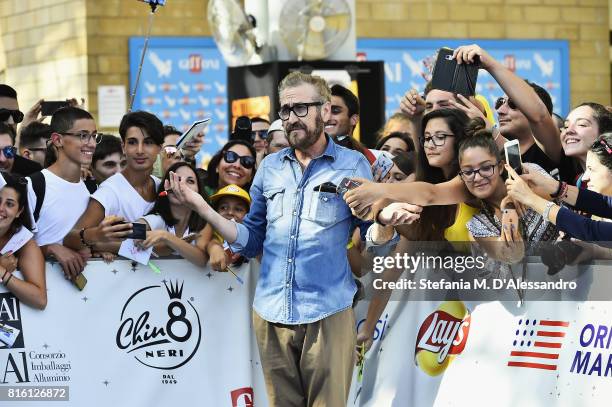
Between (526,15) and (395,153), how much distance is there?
31.2 feet

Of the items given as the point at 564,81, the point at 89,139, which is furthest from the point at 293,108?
the point at 564,81

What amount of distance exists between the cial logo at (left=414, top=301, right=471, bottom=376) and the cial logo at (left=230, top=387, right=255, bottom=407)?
0.88 m

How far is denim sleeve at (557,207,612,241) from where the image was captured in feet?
20.1

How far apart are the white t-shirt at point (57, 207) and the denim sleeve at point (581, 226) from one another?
2.41m

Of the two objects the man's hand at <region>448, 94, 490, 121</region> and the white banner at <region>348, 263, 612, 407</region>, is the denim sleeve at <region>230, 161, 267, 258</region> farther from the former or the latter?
the man's hand at <region>448, 94, 490, 121</region>

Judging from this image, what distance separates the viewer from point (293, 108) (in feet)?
19.9

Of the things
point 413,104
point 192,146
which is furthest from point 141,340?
point 413,104

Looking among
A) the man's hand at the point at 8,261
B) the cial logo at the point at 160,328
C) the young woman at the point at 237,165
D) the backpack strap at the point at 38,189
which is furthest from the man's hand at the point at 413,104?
the man's hand at the point at 8,261

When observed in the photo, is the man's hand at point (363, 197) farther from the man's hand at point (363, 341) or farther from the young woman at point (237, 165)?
the young woman at point (237, 165)

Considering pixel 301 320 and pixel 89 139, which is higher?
pixel 89 139

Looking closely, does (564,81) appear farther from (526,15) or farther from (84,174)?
(84,174)

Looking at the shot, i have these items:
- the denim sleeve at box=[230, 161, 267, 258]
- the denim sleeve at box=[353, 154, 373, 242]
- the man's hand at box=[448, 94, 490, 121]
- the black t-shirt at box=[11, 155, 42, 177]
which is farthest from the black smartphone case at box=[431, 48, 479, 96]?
the black t-shirt at box=[11, 155, 42, 177]

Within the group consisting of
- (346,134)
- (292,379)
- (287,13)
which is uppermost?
(287,13)

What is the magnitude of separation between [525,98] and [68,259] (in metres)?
2.39
